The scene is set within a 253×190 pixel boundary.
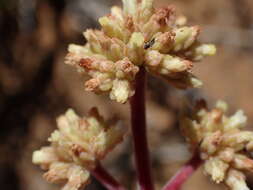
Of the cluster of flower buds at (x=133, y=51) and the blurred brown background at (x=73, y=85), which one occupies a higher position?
the cluster of flower buds at (x=133, y=51)

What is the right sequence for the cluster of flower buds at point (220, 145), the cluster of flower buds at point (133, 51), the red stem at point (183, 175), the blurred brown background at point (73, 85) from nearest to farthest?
the cluster of flower buds at point (133, 51)
the cluster of flower buds at point (220, 145)
the red stem at point (183, 175)
the blurred brown background at point (73, 85)

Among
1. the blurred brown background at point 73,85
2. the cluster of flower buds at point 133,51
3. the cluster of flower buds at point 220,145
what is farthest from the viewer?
the blurred brown background at point 73,85

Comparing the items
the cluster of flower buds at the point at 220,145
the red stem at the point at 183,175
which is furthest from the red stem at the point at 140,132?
the cluster of flower buds at the point at 220,145

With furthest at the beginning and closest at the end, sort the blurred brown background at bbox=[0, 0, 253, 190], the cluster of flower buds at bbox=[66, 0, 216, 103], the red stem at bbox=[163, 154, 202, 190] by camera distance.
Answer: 1. the blurred brown background at bbox=[0, 0, 253, 190]
2. the red stem at bbox=[163, 154, 202, 190]
3. the cluster of flower buds at bbox=[66, 0, 216, 103]

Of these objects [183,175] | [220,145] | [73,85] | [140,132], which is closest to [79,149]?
[140,132]

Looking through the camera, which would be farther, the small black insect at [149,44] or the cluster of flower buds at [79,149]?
the cluster of flower buds at [79,149]

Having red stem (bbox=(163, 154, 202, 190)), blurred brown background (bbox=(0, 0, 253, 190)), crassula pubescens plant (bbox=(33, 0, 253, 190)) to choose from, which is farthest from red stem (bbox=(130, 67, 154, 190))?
blurred brown background (bbox=(0, 0, 253, 190))

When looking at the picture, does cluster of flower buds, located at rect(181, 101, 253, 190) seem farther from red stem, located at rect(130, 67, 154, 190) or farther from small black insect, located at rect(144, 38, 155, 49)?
small black insect, located at rect(144, 38, 155, 49)

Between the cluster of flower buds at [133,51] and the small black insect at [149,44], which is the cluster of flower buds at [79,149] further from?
the small black insect at [149,44]
